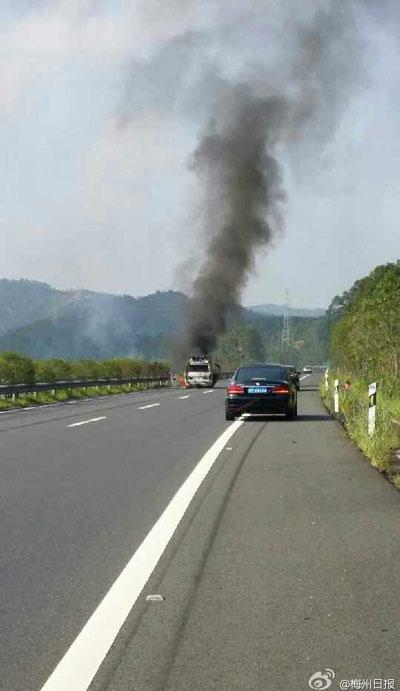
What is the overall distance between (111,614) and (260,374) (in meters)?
18.4

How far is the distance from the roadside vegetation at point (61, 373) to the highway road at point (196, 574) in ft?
71.3

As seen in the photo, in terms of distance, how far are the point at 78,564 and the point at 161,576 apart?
0.69 metres

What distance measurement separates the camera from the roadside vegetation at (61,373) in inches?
1485

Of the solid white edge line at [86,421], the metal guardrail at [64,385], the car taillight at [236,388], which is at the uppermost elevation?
the car taillight at [236,388]

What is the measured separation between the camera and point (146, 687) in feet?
13.7

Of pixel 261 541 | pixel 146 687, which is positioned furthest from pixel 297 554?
pixel 146 687

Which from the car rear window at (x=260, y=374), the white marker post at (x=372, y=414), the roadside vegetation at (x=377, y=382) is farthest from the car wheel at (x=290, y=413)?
the white marker post at (x=372, y=414)

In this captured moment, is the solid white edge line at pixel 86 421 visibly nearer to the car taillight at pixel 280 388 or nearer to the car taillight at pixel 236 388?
the car taillight at pixel 236 388

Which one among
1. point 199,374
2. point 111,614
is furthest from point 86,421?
point 199,374

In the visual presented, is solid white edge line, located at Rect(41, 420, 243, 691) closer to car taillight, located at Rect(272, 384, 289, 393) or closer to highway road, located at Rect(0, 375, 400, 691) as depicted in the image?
highway road, located at Rect(0, 375, 400, 691)

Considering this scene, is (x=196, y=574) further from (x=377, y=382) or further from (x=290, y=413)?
(x=377, y=382)

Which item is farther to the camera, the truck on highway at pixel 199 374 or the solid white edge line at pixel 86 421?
the truck on highway at pixel 199 374

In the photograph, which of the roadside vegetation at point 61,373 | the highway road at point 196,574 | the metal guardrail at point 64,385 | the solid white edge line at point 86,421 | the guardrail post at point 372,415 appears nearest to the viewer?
the highway road at point 196,574

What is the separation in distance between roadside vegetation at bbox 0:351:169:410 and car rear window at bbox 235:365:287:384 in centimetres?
1106
